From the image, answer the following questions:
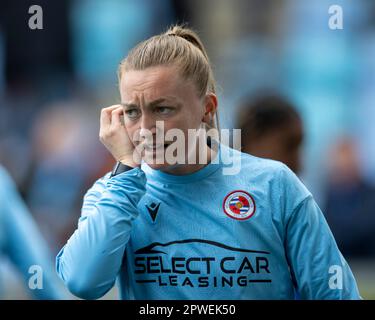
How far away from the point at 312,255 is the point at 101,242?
670 millimetres

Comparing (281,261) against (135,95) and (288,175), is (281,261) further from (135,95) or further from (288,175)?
(135,95)

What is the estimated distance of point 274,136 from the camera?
→ 4102mm

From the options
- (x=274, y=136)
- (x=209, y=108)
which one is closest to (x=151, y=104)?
(x=209, y=108)

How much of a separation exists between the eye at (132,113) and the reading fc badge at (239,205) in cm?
41

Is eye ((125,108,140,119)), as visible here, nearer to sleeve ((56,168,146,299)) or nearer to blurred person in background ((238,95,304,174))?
sleeve ((56,168,146,299))

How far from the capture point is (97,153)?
7531 millimetres

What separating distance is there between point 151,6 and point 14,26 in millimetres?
1647

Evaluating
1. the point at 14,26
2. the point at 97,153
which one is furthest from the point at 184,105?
the point at 14,26

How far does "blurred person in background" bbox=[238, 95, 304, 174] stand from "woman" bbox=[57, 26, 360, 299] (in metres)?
1.35

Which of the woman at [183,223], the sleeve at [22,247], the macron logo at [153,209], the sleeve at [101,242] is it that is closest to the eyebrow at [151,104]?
the woman at [183,223]

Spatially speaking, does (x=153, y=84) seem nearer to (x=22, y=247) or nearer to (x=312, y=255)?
(x=312, y=255)

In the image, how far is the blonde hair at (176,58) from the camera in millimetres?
2686

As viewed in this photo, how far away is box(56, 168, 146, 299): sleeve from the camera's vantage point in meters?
2.52

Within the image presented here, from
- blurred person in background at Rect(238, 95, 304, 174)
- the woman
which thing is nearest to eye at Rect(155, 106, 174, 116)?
the woman
